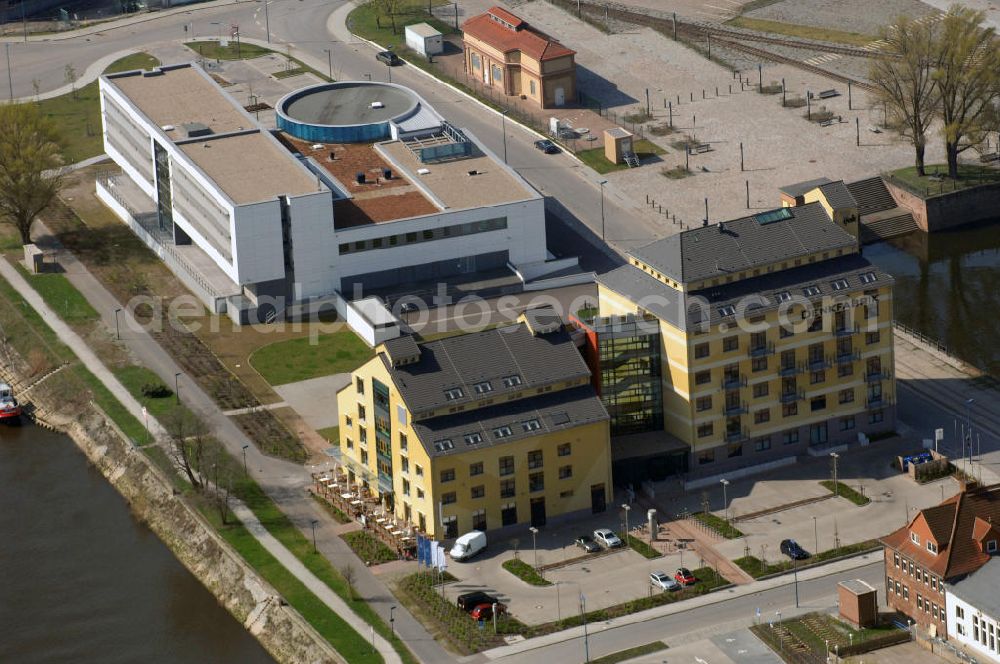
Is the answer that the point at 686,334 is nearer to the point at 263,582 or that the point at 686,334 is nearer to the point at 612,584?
the point at 612,584

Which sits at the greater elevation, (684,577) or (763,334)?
(763,334)

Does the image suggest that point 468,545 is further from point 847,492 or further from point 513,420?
point 847,492

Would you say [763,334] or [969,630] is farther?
[763,334]

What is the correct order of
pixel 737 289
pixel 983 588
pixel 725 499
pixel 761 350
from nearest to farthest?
pixel 983 588
pixel 725 499
pixel 761 350
pixel 737 289

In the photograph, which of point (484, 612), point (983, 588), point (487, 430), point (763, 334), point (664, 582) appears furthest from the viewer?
point (763, 334)

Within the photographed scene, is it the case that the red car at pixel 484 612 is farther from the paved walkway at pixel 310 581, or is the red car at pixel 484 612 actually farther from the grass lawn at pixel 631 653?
the grass lawn at pixel 631 653

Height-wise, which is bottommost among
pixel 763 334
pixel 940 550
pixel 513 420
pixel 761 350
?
pixel 940 550

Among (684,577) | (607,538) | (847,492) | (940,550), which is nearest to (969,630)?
(940,550)

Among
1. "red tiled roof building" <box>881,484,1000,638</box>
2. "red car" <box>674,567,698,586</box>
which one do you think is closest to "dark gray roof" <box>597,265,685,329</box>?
"red car" <box>674,567,698,586</box>
